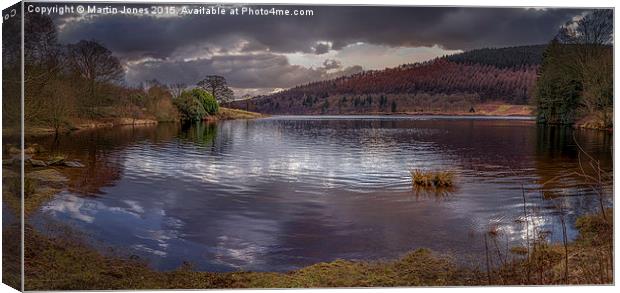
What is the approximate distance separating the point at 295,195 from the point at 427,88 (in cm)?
257

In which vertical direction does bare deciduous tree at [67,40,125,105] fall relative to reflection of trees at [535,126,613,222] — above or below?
above

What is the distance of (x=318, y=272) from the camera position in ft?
27.6

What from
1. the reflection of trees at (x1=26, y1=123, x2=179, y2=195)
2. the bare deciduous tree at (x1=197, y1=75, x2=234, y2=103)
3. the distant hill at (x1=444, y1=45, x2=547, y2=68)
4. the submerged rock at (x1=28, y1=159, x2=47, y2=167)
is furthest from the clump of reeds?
the submerged rock at (x1=28, y1=159, x2=47, y2=167)

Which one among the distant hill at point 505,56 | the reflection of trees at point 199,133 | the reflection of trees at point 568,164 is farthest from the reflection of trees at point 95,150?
the reflection of trees at point 568,164

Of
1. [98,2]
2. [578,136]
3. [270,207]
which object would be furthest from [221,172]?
[578,136]

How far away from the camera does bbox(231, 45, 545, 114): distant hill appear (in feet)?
30.3

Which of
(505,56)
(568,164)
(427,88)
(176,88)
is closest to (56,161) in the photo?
(176,88)

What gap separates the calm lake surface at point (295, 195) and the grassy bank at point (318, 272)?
0.13 metres

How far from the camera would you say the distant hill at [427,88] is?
9.23 metres

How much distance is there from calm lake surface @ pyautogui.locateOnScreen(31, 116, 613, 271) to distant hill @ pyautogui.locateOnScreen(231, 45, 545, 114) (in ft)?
A: 1.89

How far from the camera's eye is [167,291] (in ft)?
27.5

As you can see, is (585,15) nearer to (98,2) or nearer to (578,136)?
(578,136)

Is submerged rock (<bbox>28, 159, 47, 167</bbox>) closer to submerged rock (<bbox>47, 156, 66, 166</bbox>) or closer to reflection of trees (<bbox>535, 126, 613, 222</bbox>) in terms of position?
submerged rock (<bbox>47, 156, 66, 166</bbox>)

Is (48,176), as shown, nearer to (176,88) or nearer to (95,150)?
(95,150)
